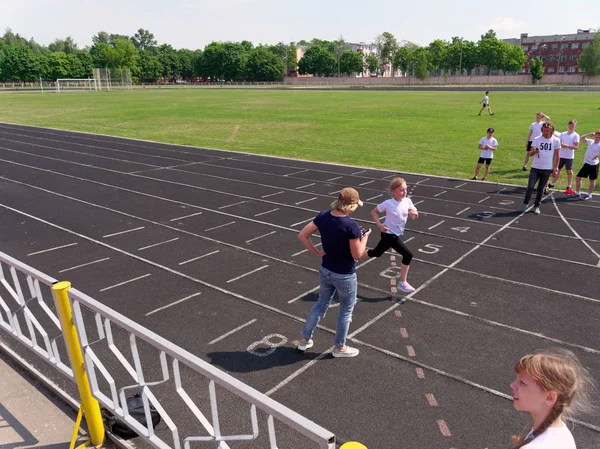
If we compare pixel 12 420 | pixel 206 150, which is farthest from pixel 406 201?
pixel 206 150

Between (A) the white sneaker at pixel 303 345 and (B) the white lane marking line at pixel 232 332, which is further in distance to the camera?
(B) the white lane marking line at pixel 232 332

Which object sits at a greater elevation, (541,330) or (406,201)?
(406,201)

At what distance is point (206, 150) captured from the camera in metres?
21.3

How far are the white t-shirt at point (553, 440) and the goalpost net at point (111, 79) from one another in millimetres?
99826

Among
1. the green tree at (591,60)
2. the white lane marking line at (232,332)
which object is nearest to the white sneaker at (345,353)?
the white lane marking line at (232,332)

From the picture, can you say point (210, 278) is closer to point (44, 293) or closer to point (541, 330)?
point (44, 293)

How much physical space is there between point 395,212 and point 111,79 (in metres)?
99.3

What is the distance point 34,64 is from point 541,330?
126033mm

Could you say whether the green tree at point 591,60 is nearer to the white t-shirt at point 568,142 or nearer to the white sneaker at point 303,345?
the white t-shirt at point 568,142

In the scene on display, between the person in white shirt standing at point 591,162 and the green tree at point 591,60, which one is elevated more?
the green tree at point 591,60

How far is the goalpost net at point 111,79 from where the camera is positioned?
3524 inches

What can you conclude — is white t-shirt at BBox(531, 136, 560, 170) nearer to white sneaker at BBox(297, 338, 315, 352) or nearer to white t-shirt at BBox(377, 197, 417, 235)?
white t-shirt at BBox(377, 197, 417, 235)

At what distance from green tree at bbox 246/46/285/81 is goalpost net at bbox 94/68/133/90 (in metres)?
42.8

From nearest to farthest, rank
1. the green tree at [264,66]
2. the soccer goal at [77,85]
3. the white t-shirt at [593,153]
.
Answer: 1. the white t-shirt at [593,153]
2. the soccer goal at [77,85]
3. the green tree at [264,66]
